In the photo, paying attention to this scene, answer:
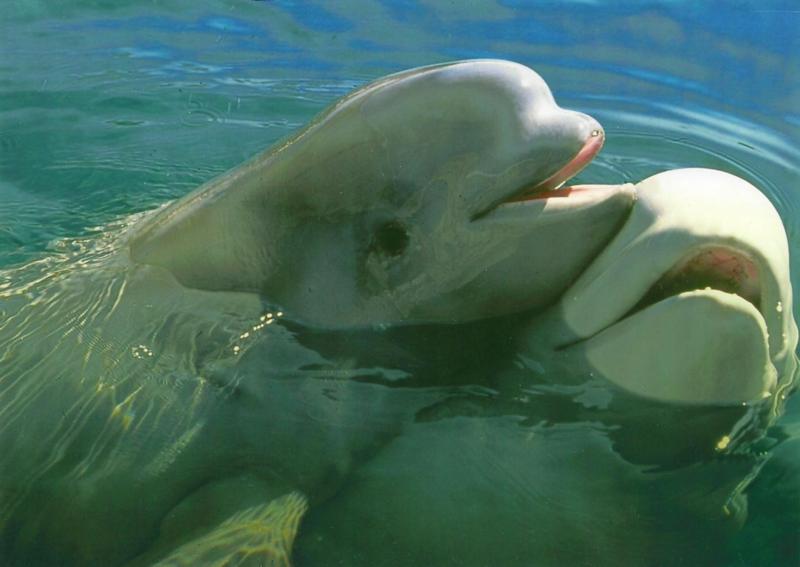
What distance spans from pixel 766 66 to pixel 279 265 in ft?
21.2

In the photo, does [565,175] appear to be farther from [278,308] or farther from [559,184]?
[278,308]

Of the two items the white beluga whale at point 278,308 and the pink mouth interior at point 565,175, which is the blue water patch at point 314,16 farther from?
the pink mouth interior at point 565,175

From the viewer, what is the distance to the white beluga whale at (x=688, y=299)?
12.8 ft

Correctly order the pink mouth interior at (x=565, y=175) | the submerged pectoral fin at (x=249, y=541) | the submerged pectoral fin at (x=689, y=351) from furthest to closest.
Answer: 1. the submerged pectoral fin at (x=249, y=541)
2. the pink mouth interior at (x=565, y=175)
3. the submerged pectoral fin at (x=689, y=351)

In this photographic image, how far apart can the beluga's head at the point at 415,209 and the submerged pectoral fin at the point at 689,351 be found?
29cm

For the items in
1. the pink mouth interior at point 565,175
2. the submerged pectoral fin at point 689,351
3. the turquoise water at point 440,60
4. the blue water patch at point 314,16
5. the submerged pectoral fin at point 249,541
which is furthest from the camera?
the blue water patch at point 314,16

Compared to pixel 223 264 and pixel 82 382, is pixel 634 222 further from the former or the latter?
pixel 82 382

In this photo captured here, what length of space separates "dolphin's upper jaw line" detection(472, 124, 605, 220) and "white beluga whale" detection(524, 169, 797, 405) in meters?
0.23

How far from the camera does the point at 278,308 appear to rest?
15.1 feet

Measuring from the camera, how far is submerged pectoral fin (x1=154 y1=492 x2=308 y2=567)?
13.6 feet

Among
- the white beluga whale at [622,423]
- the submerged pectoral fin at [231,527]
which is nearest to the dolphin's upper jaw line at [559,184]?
the white beluga whale at [622,423]

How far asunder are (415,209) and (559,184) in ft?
1.68

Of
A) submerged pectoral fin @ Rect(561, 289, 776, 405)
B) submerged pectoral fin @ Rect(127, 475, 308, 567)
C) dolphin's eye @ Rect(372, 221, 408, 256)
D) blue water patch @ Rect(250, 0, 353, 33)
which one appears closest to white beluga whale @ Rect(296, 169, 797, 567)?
submerged pectoral fin @ Rect(561, 289, 776, 405)

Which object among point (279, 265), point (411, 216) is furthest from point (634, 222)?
point (279, 265)
